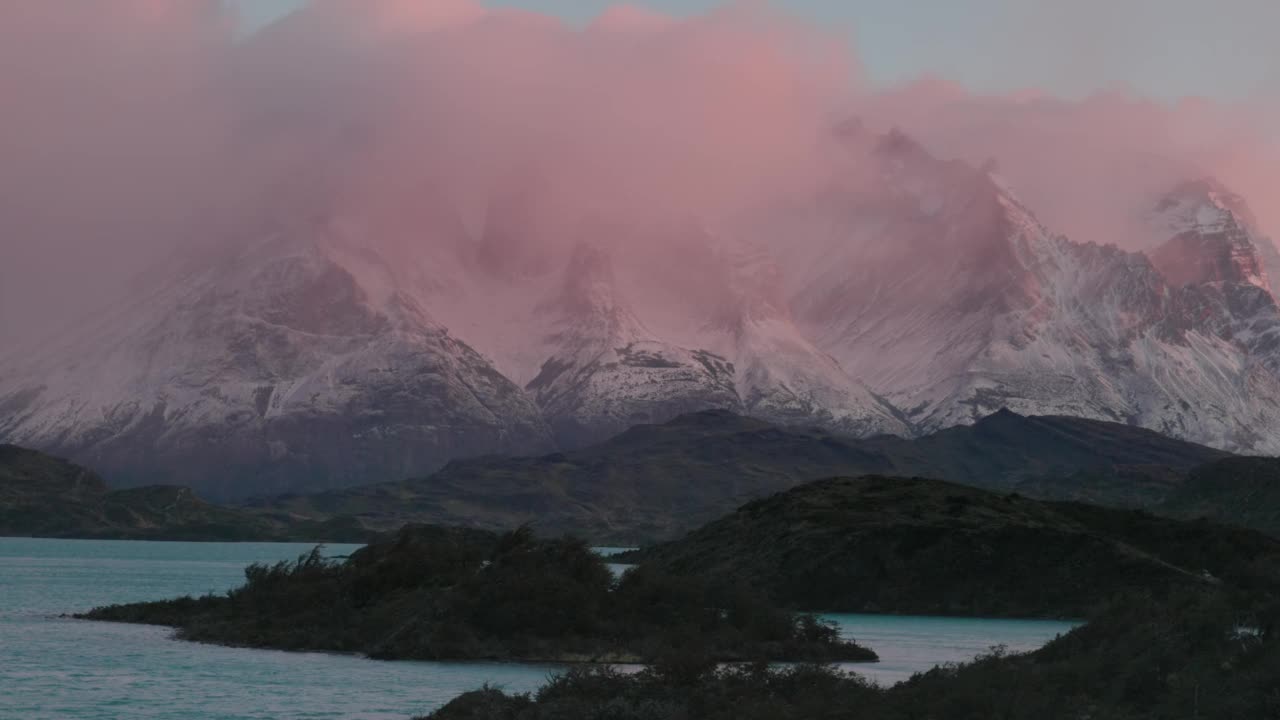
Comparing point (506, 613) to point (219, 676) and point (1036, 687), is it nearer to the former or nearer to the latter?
point (219, 676)

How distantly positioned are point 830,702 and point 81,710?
131 ft

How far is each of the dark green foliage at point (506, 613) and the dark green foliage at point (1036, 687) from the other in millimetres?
25682

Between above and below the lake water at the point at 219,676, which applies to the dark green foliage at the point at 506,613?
above

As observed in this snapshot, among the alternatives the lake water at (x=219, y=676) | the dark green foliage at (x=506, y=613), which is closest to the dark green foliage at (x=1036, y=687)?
the lake water at (x=219, y=676)

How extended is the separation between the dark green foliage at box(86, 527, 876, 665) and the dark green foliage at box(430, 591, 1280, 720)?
1011 inches

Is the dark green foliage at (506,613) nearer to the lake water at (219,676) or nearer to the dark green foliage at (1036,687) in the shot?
the lake water at (219,676)

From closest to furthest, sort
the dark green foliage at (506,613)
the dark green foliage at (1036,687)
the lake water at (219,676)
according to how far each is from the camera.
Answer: the dark green foliage at (1036,687) → the lake water at (219,676) → the dark green foliage at (506,613)

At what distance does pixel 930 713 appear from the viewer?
267 feet

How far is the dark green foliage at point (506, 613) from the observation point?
13325 cm

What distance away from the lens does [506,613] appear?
135750mm

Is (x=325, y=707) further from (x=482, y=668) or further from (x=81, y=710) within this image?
(x=482, y=668)

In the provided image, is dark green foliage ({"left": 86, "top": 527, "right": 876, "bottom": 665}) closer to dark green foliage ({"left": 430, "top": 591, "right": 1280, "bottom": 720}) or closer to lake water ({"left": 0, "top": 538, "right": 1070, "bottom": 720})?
lake water ({"left": 0, "top": 538, "right": 1070, "bottom": 720})

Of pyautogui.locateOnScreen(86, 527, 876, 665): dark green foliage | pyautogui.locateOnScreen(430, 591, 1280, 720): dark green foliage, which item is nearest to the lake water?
pyautogui.locateOnScreen(86, 527, 876, 665): dark green foliage

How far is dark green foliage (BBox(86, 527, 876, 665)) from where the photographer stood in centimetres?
13325
